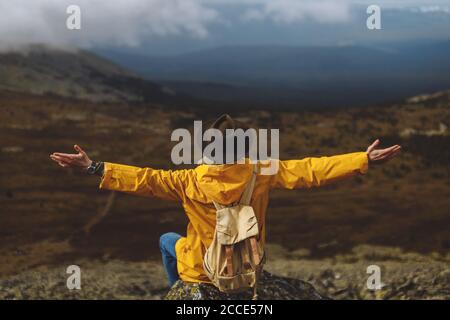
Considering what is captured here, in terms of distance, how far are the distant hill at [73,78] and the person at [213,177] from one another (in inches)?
1270

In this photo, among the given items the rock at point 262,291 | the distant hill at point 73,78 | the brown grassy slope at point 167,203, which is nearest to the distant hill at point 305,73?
the distant hill at point 73,78

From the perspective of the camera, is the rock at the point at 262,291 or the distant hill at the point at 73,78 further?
the distant hill at the point at 73,78

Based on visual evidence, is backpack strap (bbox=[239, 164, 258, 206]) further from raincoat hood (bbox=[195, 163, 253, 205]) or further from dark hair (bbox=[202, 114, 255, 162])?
dark hair (bbox=[202, 114, 255, 162])

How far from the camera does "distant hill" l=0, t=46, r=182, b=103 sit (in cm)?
3684

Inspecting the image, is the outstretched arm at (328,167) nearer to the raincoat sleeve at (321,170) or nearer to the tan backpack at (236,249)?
the raincoat sleeve at (321,170)

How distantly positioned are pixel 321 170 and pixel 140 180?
42.6 inches

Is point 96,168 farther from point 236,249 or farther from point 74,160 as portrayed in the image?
point 236,249

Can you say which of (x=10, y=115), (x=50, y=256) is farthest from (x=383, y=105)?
(x=50, y=256)

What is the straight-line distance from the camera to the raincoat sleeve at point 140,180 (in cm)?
412

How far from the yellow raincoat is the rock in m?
0.44

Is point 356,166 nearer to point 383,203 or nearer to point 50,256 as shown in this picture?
point 50,256

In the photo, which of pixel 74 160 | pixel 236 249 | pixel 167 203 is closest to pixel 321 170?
pixel 236 249

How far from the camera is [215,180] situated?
13.4 ft

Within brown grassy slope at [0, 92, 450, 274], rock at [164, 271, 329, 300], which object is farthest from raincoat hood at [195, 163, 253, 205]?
brown grassy slope at [0, 92, 450, 274]
